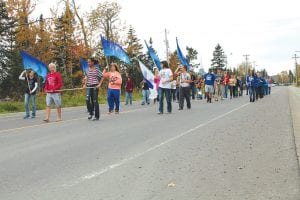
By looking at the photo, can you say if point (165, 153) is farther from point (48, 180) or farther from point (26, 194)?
point (26, 194)

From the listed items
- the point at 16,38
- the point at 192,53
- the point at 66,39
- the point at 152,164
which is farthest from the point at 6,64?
the point at 192,53

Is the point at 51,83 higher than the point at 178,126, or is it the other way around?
the point at 51,83

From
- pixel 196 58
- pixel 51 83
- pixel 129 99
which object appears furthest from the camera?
pixel 196 58

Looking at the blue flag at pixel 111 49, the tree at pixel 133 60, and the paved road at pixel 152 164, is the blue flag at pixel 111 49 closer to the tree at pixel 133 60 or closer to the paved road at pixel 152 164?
the paved road at pixel 152 164

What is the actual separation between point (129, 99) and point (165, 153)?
78.1ft

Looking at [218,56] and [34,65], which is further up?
[218,56]

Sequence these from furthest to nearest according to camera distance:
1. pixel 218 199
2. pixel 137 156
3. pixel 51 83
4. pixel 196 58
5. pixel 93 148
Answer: pixel 196 58 → pixel 51 83 → pixel 93 148 → pixel 137 156 → pixel 218 199

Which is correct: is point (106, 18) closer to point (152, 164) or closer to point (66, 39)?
point (66, 39)

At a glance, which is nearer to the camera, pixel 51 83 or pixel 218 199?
pixel 218 199

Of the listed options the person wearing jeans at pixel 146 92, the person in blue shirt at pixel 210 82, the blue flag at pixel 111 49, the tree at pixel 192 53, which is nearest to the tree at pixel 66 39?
the person wearing jeans at pixel 146 92

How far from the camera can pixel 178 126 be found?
12922 mm

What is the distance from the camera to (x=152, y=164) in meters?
7.69

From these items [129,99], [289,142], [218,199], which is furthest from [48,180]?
[129,99]

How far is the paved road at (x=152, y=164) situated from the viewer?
19.9 feet
